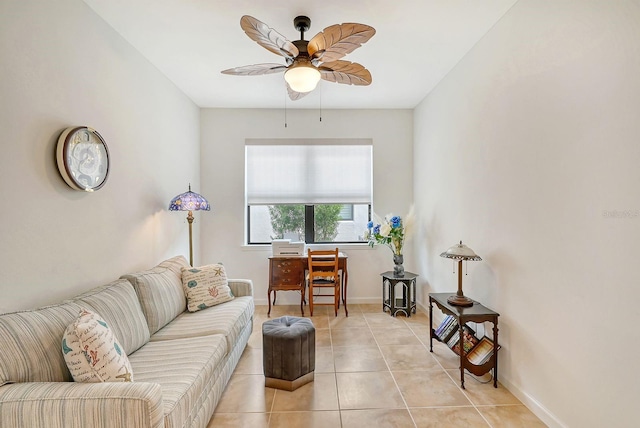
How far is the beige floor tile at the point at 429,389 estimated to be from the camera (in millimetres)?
2295

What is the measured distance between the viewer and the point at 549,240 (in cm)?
202

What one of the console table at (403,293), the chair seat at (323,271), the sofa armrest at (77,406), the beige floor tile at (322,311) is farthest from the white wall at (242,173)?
the sofa armrest at (77,406)

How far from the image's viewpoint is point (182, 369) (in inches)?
73.7

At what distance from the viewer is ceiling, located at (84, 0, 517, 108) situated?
231cm

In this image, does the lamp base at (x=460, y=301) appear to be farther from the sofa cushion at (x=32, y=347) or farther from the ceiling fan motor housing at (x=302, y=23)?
the sofa cushion at (x=32, y=347)

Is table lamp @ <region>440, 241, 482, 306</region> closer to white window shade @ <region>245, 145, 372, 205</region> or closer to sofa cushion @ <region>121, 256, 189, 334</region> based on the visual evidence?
white window shade @ <region>245, 145, 372, 205</region>

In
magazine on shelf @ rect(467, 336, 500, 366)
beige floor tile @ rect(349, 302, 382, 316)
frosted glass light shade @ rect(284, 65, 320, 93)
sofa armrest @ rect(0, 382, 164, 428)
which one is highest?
frosted glass light shade @ rect(284, 65, 320, 93)

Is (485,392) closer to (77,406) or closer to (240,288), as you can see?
(240,288)

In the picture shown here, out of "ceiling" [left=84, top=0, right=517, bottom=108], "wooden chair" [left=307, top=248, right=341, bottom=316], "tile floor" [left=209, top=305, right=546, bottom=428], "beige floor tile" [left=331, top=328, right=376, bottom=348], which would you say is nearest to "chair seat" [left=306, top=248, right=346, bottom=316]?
"wooden chair" [left=307, top=248, right=341, bottom=316]

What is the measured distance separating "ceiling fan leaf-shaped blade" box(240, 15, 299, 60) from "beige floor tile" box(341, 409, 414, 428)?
2.47 meters

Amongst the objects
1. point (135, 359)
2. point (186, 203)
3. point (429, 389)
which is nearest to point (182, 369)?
point (135, 359)

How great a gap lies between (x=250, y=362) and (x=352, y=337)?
3.68 ft

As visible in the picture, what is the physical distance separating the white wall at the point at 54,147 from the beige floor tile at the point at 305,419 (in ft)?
5.24

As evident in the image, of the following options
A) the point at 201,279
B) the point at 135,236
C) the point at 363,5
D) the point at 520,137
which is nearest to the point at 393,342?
the point at 201,279
